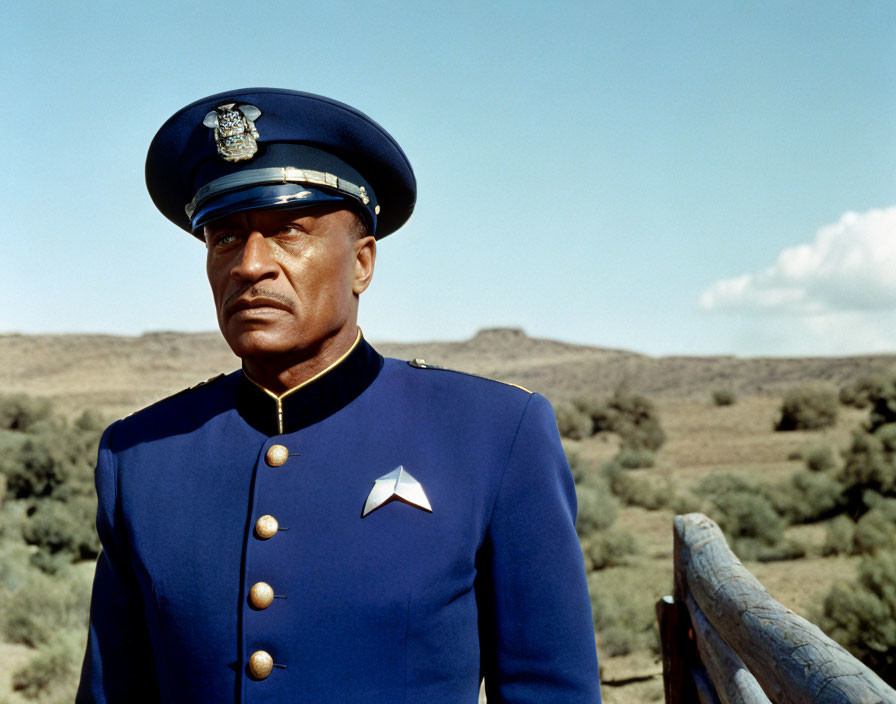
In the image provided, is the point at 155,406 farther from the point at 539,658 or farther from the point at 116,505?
the point at 539,658

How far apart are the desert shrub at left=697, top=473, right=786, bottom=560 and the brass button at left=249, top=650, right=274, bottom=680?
11393mm

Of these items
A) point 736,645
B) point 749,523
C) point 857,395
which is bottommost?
point 749,523

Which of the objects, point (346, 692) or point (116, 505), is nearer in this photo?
point (346, 692)

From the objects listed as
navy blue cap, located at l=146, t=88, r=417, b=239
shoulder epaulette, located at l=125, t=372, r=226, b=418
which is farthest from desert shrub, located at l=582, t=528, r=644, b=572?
navy blue cap, located at l=146, t=88, r=417, b=239

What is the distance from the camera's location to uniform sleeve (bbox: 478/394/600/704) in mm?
1899

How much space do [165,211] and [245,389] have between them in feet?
2.11

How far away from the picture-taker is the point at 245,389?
223cm

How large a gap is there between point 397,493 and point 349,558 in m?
0.17

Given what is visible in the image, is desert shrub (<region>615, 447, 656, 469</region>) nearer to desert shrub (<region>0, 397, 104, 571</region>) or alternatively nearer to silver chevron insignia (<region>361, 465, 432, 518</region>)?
desert shrub (<region>0, 397, 104, 571</region>)

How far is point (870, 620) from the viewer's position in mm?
8289

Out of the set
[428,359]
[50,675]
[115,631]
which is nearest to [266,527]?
[115,631]

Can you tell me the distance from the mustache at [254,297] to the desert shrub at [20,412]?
92.0 ft

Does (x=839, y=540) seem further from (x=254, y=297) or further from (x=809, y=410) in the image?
(x=809, y=410)

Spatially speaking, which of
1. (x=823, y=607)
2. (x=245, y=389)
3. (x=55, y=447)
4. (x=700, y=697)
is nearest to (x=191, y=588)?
(x=245, y=389)
